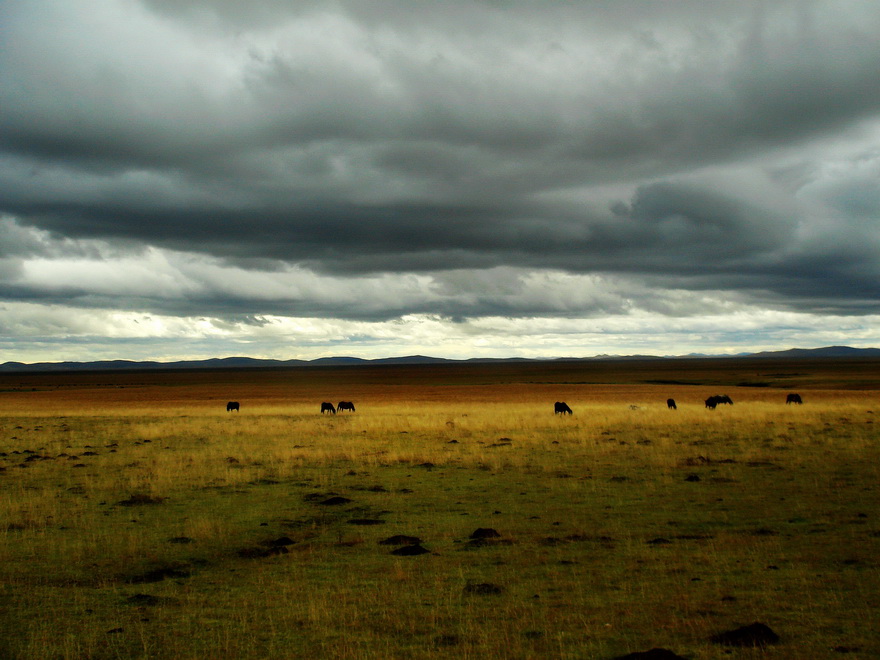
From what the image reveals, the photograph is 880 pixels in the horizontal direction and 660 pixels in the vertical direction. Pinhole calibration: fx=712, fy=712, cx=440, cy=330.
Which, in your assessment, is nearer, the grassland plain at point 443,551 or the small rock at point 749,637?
the small rock at point 749,637

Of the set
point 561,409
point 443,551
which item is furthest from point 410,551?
point 561,409

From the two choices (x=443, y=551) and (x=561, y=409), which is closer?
(x=443, y=551)

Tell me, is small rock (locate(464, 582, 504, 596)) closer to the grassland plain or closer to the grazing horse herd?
the grassland plain

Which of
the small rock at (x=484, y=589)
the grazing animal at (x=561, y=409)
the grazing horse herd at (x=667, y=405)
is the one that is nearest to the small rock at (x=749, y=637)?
the small rock at (x=484, y=589)

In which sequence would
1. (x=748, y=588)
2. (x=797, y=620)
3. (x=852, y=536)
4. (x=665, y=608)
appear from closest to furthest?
(x=797, y=620) → (x=665, y=608) → (x=748, y=588) → (x=852, y=536)

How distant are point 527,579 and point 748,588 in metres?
3.07

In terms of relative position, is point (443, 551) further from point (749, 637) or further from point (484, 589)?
point (749, 637)

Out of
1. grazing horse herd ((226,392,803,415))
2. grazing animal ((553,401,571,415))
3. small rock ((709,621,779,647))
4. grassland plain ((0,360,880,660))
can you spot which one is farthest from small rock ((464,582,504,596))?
grazing animal ((553,401,571,415))

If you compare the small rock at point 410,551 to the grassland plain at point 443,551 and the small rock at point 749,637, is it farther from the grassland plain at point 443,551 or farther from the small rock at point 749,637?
the small rock at point 749,637

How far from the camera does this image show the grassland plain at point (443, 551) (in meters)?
8.32

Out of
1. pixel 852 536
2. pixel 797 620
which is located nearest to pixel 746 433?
pixel 852 536

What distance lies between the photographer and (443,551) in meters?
12.5

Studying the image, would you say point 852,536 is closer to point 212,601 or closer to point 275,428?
point 212,601

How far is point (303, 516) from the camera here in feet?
52.4
